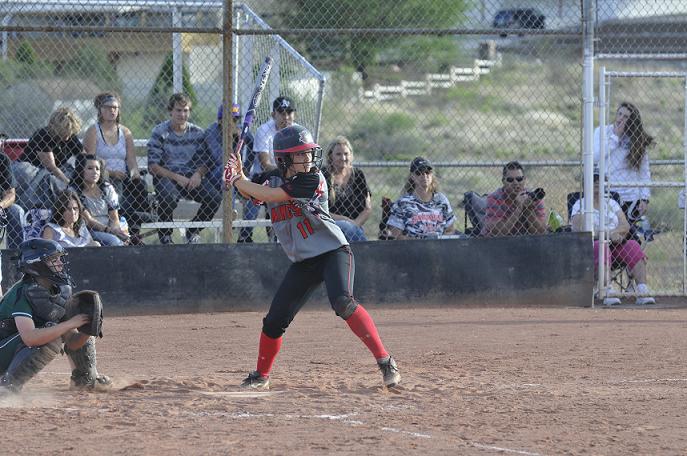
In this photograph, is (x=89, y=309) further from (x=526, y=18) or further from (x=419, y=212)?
(x=526, y=18)

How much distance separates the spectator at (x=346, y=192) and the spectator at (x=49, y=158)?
2.43 meters

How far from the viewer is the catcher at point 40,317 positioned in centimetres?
588

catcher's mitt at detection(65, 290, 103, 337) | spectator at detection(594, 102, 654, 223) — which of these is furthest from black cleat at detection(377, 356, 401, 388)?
spectator at detection(594, 102, 654, 223)

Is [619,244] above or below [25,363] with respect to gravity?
above

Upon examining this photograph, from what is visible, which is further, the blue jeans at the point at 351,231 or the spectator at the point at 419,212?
the spectator at the point at 419,212

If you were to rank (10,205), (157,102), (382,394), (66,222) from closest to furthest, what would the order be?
(382,394) → (66,222) → (10,205) → (157,102)

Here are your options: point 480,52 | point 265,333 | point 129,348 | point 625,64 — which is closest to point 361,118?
point 480,52

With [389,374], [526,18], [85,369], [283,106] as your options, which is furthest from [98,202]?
[526,18]

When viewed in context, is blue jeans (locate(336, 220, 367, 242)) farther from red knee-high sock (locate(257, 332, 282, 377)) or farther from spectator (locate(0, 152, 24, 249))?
red knee-high sock (locate(257, 332, 282, 377))

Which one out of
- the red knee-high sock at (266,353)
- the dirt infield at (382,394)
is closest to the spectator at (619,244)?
the dirt infield at (382,394)

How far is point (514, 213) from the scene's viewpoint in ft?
34.2

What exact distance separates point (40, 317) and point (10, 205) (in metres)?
3.88

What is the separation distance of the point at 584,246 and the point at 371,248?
2.02 m

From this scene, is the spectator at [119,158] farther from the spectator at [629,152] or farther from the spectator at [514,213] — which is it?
the spectator at [629,152]
